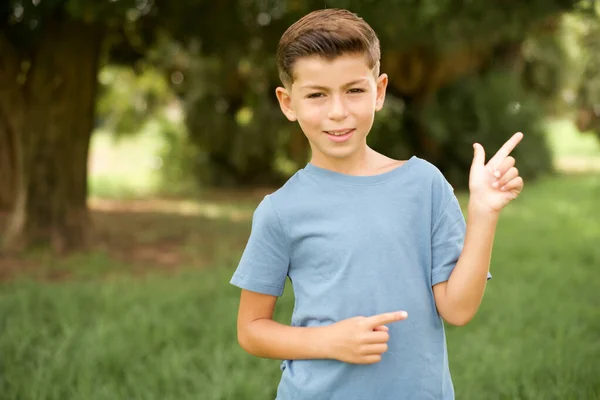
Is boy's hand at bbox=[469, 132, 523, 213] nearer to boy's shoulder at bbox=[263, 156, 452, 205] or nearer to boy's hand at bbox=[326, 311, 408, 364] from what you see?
boy's shoulder at bbox=[263, 156, 452, 205]

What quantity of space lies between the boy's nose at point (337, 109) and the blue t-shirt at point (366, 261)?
140 mm

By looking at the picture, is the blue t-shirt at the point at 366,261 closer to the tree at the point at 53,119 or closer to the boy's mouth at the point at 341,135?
the boy's mouth at the point at 341,135

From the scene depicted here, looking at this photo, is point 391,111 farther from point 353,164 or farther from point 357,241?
point 357,241

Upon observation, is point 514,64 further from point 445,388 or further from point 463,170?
point 445,388

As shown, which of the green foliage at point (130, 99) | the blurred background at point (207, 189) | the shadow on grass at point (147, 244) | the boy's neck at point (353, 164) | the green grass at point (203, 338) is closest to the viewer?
the boy's neck at point (353, 164)

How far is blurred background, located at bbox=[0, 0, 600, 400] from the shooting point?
418 cm

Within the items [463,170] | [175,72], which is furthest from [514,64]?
[175,72]

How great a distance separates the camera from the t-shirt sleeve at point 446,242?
69.3 inches

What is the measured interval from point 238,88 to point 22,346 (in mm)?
10542

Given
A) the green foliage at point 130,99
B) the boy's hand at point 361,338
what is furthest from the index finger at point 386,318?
the green foliage at point 130,99

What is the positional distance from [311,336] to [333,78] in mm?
579

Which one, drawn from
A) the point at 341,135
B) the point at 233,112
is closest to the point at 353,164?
the point at 341,135

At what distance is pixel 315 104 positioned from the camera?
5.79ft

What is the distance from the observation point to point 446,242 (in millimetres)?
1761
